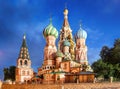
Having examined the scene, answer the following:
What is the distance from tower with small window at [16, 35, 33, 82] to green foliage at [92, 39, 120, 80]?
53.7 feet

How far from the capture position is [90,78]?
50875 mm

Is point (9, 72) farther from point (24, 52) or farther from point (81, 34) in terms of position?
point (81, 34)

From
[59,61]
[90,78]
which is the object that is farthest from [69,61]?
[90,78]

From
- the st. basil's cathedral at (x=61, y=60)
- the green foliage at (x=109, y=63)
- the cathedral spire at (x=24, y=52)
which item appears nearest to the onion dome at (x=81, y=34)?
the st. basil's cathedral at (x=61, y=60)

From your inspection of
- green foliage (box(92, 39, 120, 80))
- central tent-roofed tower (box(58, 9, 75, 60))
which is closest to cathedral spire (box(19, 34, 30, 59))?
central tent-roofed tower (box(58, 9, 75, 60))

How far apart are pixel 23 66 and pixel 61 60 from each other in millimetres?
9977

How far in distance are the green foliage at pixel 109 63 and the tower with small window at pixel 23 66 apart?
16.4 meters

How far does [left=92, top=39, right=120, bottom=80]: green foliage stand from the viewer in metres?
55.3

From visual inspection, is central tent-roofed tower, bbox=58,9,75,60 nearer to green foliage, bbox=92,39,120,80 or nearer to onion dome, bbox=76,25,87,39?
onion dome, bbox=76,25,87,39

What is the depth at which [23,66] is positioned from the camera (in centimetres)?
6731

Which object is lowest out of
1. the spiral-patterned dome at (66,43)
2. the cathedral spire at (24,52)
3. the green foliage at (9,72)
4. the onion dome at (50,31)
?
the green foliage at (9,72)

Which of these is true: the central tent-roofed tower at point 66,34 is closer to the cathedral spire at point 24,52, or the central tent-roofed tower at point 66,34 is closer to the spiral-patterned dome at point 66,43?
the spiral-patterned dome at point 66,43

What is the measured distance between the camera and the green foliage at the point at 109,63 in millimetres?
55344

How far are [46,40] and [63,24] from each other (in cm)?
1126
